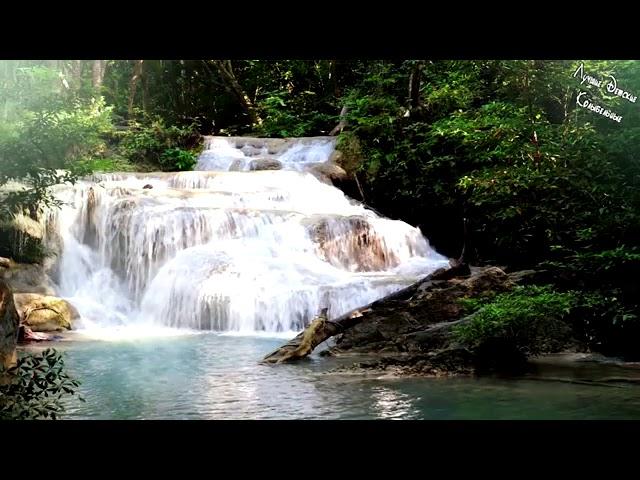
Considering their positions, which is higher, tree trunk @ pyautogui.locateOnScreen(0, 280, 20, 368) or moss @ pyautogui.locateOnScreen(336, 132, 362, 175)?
moss @ pyautogui.locateOnScreen(336, 132, 362, 175)

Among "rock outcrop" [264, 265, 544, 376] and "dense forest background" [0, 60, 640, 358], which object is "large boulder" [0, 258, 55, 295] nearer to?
"dense forest background" [0, 60, 640, 358]

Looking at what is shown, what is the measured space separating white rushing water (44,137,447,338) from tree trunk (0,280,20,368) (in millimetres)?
2068

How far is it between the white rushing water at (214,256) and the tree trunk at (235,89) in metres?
2.97

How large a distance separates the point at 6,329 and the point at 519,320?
298cm

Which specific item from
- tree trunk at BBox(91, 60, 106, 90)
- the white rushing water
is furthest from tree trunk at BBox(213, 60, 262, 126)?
the white rushing water

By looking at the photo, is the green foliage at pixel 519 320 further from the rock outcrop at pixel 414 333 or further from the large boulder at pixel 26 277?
the large boulder at pixel 26 277

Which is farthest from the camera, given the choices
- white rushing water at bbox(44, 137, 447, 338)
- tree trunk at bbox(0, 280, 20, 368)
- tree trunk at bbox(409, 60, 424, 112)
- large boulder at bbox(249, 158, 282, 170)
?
large boulder at bbox(249, 158, 282, 170)

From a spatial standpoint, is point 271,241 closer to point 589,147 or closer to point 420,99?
point 420,99

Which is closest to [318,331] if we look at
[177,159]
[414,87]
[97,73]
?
[414,87]

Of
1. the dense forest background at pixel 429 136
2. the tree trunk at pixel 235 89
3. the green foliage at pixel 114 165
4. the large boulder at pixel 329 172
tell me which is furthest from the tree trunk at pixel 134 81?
the large boulder at pixel 329 172

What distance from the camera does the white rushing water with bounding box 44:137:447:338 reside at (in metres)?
6.27

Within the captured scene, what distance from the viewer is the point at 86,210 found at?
25.3 feet
